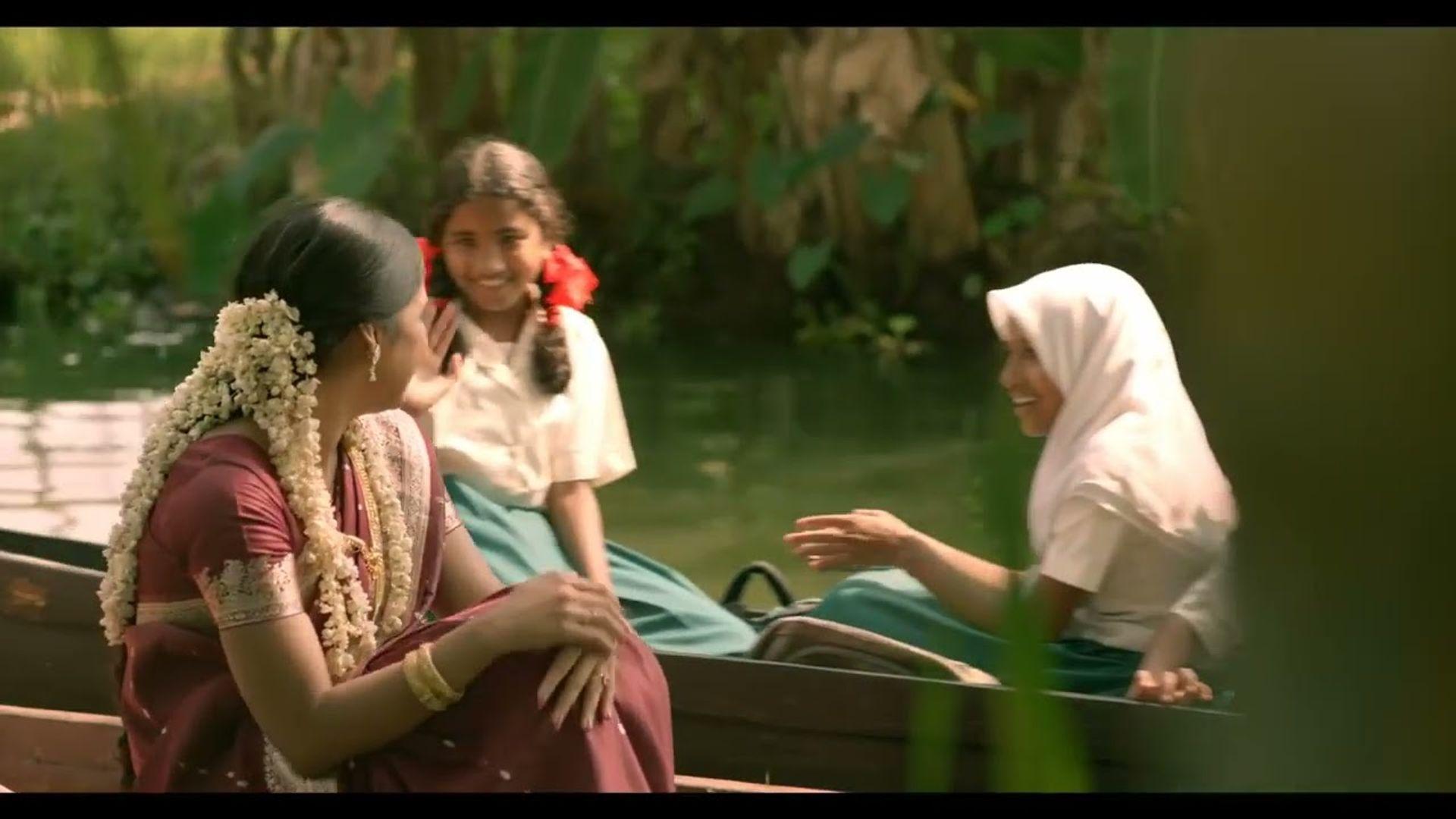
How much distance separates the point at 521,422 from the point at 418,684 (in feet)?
5.21

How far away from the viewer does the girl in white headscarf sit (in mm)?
2922

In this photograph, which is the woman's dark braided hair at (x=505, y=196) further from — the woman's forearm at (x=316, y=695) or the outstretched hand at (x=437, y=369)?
the woman's forearm at (x=316, y=695)

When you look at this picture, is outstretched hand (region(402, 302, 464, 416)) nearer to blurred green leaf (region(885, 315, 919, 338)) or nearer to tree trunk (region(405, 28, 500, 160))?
tree trunk (region(405, 28, 500, 160))

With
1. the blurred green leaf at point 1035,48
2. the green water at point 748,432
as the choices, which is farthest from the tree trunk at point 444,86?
the blurred green leaf at point 1035,48

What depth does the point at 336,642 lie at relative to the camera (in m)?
2.18

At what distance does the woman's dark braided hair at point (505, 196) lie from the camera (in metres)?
3.57

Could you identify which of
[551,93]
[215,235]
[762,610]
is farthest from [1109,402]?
[215,235]

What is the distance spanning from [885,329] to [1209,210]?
10006 millimetres

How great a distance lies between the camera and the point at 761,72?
10719 millimetres

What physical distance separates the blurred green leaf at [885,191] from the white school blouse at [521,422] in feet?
19.0

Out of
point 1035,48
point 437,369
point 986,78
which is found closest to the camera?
point 437,369

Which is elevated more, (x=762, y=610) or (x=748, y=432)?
(x=762, y=610)

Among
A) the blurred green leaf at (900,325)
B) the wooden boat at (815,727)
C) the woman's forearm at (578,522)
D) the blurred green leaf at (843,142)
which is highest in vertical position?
the blurred green leaf at (843,142)

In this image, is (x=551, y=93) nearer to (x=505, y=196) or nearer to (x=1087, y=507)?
(x=505, y=196)
